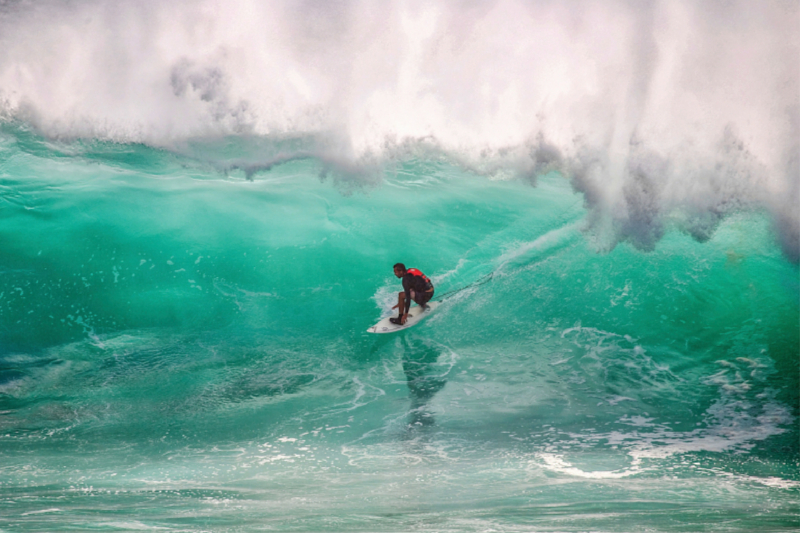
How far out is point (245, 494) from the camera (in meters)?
4.12

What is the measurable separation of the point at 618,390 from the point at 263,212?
17.5 feet

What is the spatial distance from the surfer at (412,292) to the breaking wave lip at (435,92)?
2.52 m

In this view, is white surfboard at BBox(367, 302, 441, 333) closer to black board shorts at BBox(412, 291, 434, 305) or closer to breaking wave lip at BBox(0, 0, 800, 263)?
black board shorts at BBox(412, 291, 434, 305)

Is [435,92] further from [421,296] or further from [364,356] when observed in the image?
[364,356]

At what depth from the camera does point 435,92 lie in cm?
869

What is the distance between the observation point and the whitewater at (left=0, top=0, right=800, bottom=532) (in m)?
4.34

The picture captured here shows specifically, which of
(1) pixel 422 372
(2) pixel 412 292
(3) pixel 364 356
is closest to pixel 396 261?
(2) pixel 412 292

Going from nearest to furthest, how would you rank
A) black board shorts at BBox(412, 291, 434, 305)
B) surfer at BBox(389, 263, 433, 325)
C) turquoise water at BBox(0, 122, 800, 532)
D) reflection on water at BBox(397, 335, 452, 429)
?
turquoise water at BBox(0, 122, 800, 532) → reflection on water at BBox(397, 335, 452, 429) → surfer at BBox(389, 263, 433, 325) → black board shorts at BBox(412, 291, 434, 305)

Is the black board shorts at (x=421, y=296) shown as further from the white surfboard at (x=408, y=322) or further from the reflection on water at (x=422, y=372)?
the reflection on water at (x=422, y=372)

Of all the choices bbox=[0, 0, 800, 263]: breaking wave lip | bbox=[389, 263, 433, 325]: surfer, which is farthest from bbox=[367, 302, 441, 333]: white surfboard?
bbox=[0, 0, 800, 263]: breaking wave lip

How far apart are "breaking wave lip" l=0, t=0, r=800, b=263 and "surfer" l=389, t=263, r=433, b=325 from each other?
8.28ft

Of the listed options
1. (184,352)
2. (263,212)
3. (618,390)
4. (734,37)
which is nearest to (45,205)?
(263,212)

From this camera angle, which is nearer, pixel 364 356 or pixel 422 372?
pixel 422 372

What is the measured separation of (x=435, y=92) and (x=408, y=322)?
3.63 m
